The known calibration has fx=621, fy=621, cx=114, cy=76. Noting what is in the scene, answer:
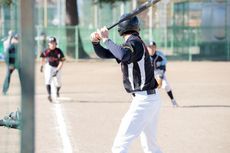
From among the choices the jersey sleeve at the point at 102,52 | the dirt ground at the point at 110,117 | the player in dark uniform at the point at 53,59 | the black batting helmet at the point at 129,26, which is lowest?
the dirt ground at the point at 110,117

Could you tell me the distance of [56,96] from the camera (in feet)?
54.1

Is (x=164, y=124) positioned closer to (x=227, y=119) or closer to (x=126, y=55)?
(x=227, y=119)

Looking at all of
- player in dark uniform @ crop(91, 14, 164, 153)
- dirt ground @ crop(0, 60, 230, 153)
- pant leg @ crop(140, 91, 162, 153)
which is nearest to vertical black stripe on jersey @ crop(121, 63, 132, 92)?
player in dark uniform @ crop(91, 14, 164, 153)

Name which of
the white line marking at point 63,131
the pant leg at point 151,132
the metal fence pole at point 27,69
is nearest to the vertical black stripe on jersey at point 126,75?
the pant leg at point 151,132

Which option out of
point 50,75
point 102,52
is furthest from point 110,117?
point 102,52

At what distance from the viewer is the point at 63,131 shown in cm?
1086

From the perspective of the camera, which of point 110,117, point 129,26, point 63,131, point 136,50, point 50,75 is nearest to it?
point 136,50

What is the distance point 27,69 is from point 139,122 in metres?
3.37

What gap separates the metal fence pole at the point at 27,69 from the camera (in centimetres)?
347

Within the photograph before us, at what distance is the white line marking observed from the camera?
356 inches

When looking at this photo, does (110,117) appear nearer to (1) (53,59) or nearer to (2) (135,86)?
(1) (53,59)

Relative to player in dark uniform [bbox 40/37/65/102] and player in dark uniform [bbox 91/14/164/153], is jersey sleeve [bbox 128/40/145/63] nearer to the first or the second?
player in dark uniform [bbox 91/14/164/153]

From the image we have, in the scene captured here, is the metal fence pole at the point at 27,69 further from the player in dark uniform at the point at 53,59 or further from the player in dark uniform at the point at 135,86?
the player in dark uniform at the point at 53,59

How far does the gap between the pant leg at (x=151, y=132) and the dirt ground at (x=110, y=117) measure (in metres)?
1.49
